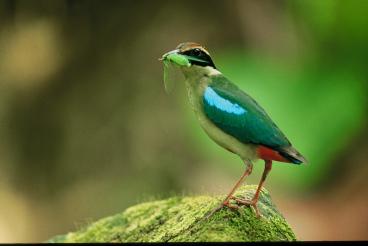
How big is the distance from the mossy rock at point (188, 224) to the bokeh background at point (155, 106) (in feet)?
0.55

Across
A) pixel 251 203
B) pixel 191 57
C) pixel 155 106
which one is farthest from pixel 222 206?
pixel 155 106

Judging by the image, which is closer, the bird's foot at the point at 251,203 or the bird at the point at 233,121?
the bird's foot at the point at 251,203

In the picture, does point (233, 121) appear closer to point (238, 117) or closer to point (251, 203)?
point (238, 117)

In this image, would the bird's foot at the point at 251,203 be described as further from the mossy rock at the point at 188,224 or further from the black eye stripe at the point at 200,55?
the black eye stripe at the point at 200,55

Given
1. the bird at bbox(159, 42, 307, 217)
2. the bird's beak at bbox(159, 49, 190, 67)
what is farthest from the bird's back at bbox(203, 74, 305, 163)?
the bird's beak at bbox(159, 49, 190, 67)

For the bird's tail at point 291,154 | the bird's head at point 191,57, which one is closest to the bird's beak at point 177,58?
the bird's head at point 191,57

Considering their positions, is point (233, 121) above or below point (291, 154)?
above

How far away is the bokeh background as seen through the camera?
3.09m

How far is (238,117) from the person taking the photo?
275cm

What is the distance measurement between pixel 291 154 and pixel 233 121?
0.27 meters

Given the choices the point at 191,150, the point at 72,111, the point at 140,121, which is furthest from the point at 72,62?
the point at 191,150

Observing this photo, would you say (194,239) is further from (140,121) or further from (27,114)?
(27,114)

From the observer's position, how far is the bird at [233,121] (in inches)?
107

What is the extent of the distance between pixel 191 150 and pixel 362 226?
0.86m
